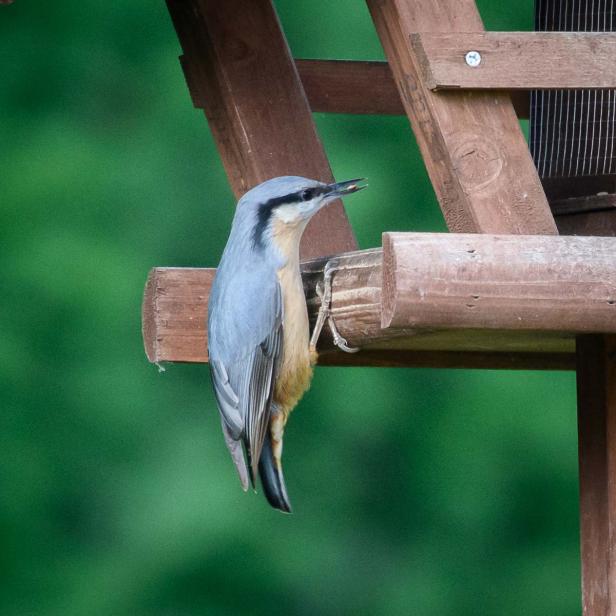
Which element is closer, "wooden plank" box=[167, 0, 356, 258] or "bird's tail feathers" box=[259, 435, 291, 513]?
"bird's tail feathers" box=[259, 435, 291, 513]

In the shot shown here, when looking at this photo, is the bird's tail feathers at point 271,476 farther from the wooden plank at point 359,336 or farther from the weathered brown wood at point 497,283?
the weathered brown wood at point 497,283

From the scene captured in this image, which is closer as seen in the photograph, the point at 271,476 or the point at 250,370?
the point at 250,370

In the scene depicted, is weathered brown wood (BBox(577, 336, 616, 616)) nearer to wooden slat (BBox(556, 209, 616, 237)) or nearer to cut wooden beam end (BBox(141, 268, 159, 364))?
wooden slat (BBox(556, 209, 616, 237))

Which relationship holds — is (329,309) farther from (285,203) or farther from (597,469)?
(597,469)

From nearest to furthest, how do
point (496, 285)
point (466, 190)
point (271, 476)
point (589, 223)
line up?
point (496, 285) < point (466, 190) < point (589, 223) < point (271, 476)

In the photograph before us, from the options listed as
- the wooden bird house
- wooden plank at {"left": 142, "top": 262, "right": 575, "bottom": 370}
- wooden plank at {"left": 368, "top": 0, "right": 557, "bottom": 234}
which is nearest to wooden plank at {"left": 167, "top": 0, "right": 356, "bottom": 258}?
the wooden bird house

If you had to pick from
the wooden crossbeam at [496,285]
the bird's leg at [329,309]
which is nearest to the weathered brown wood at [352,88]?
the bird's leg at [329,309]

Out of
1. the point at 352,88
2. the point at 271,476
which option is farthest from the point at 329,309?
the point at 352,88

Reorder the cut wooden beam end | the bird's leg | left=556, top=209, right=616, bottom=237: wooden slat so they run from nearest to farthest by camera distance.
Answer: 1. the bird's leg
2. left=556, top=209, right=616, bottom=237: wooden slat
3. the cut wooden beam end

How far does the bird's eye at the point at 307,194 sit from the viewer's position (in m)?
2.59

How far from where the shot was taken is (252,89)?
2914 millimetres

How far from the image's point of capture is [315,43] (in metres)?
5.14

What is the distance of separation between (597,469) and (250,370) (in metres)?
0.63

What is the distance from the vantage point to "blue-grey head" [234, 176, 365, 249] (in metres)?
2.58
